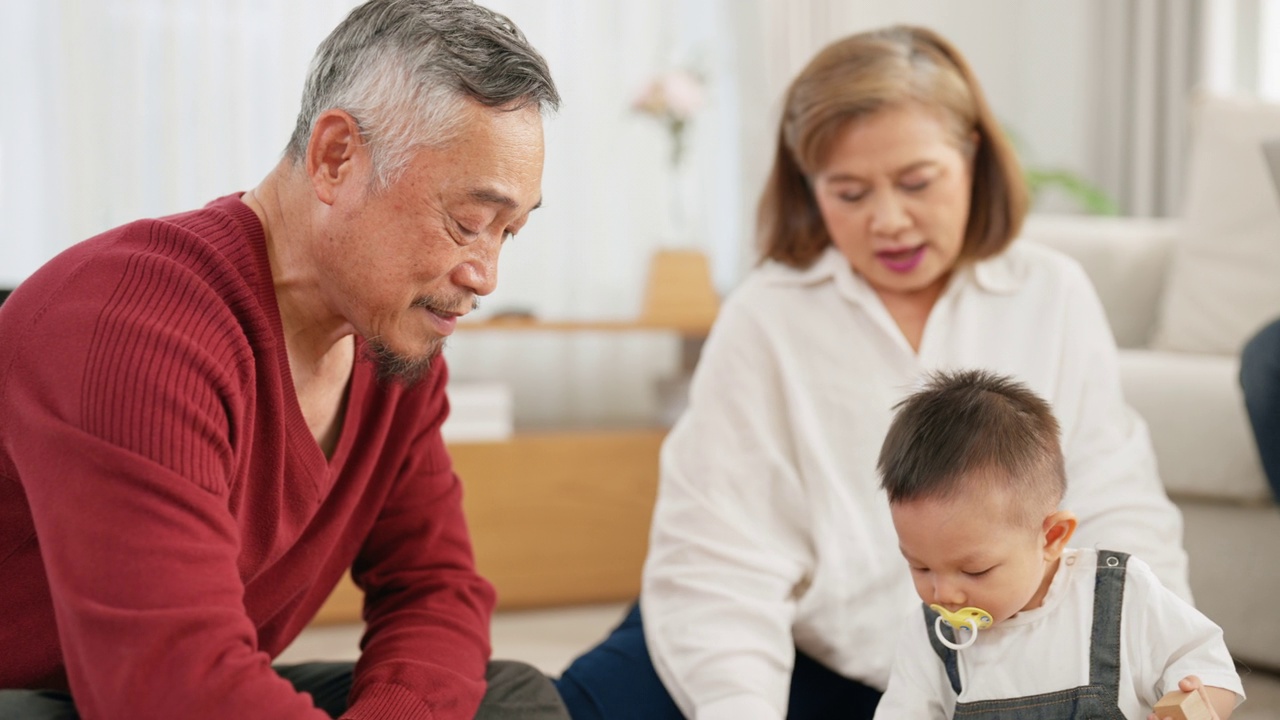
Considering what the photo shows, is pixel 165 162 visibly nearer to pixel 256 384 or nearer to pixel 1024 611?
pixel 256 384

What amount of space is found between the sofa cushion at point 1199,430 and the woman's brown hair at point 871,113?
66 cm

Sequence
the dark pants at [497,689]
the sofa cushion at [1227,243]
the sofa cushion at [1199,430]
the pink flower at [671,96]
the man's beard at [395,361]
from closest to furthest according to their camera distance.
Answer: the man's beard at [395,361] < the dark pants at [497,689] < the sofa cushion at [1199,430] < the sofa cushion at [1227,243] < the pink flower at [671,96]

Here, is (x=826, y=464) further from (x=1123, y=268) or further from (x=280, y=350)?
(x=1123, y=268)

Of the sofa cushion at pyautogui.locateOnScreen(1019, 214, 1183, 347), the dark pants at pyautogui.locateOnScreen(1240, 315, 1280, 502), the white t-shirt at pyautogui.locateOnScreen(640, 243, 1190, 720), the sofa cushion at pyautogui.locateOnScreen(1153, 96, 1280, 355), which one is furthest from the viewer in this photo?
the sofa cushion at pyautogui.locateOnScreen(1019, 214, 1183, 347)

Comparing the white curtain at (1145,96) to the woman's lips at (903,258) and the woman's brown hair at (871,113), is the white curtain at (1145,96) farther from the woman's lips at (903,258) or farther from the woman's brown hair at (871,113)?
the woman's lips at (903,258)

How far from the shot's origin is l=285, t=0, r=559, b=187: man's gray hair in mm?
1015

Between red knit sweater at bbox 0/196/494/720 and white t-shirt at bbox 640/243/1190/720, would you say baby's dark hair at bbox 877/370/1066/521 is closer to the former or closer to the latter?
white t-shirt at bbox 640/243/1190/720

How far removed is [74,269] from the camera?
974 millimetres

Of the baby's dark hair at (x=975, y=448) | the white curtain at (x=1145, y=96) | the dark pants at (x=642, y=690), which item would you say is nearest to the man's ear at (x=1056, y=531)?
the baby's dark hair at (x=975, y=448)

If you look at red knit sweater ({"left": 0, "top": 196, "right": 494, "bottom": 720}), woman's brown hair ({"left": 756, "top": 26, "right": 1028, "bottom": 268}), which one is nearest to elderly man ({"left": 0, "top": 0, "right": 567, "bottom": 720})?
red knit sweater ({"left": 0, "top": 196, "right": 494, "bottom": 720})

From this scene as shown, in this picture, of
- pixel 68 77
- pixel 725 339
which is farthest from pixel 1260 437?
pixel 68 77

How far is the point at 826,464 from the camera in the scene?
1.52 m

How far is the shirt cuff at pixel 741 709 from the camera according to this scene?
1.35 metres

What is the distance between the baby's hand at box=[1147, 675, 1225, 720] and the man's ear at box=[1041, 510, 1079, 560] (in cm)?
15
